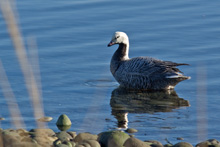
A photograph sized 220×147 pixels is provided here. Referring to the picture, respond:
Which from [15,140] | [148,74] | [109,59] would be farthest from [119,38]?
[15,140]

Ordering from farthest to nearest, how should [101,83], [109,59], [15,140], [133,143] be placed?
[109,59] → [101,83] → [133,143] → [15,140]

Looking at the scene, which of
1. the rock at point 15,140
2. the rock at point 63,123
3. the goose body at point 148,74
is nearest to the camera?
the rock at point 15,140

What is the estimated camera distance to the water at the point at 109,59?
7934mm

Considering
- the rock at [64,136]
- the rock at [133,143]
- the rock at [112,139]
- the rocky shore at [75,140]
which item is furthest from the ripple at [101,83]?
the rock at [133,143]

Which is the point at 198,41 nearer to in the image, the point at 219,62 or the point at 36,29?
the point at 219,62

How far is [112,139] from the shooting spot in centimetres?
611

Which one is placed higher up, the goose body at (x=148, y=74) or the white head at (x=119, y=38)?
the white head at (x=119, y=38)

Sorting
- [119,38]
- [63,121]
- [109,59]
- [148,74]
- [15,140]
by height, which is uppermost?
[119,38]

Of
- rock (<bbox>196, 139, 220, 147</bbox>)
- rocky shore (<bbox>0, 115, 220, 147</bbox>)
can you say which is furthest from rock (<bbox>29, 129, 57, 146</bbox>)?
rock (<bbox>196, 139, 220, 147</bbox>)

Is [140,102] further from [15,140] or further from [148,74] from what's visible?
[15,140]

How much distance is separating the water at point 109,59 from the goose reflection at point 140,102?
18mm

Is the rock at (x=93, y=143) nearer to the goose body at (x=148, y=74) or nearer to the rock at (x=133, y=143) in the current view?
the rock at (x=133, y=143)

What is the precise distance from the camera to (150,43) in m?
12.4

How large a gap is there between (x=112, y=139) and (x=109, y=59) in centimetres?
573
